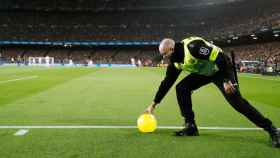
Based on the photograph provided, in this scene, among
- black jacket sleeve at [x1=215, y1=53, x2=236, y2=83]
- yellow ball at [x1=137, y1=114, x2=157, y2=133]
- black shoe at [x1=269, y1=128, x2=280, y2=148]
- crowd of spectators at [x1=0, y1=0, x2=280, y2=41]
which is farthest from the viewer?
crowd of spectators at [x1=0, y1=0, x2=280, y2=41]

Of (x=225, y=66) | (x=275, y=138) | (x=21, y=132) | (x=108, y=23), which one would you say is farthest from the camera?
(x=108, y=23)

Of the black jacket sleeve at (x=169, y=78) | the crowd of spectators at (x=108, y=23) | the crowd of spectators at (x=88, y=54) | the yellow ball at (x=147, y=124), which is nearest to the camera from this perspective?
the black jacket sleeve at (x=169, y=78)

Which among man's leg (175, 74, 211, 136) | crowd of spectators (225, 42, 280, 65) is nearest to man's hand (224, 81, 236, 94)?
man's leg (175, 74, 211, 136)

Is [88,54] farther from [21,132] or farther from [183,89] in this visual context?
[183,89]

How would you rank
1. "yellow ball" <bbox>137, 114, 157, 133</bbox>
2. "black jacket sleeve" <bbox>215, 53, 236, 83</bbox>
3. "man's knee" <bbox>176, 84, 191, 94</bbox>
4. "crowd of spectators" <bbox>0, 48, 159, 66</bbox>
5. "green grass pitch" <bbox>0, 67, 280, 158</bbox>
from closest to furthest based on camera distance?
"green grass pitch" <bbox>0, 67, 280, 158</bbox>
"black jacket sleeve" <bbox>215, 53, 236, 83</bbox>
"man's knee" <bbox>176, 84, 191, 94</bbox>
"yellow ball" <bbox>137, 114, 157, 133</bbox>
"crowd of spectators" <bbox>0, 48, 159, 66</bbox>

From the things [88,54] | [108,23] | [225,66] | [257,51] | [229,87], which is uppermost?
[108,23]

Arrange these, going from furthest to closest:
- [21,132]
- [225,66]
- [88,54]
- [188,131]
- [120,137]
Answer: [88,54] < [21,132] < [188,131] < [120,137] < [225,66]

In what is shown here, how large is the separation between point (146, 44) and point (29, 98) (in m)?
78.8

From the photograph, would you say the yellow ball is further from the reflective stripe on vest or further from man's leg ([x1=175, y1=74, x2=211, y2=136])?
the reflective stripe on vest

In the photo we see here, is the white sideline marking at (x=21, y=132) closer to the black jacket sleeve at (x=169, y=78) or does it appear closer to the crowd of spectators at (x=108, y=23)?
the black jacket sleeve at (x=169, y=78)

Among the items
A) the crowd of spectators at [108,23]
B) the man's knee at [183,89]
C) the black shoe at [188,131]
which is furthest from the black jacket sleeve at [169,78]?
the crowd of spectators at [108,23]

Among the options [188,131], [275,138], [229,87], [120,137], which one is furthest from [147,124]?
[275,138]

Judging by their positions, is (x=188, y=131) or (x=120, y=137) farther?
(x=188, y=131)

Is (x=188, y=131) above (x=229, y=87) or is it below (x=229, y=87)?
below
